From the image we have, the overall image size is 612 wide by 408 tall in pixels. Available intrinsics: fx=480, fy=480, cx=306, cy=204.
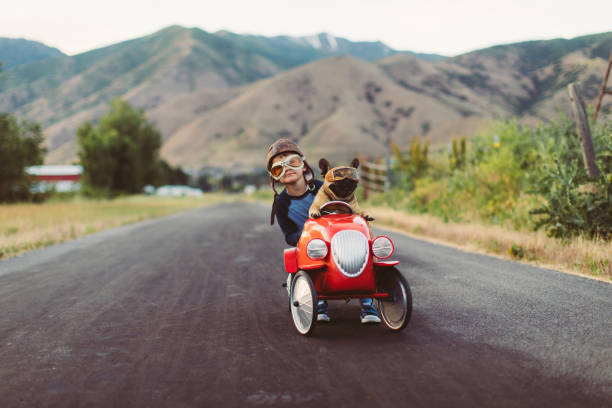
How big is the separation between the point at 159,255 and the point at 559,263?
757 cm

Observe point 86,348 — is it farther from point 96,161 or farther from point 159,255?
point 96,161

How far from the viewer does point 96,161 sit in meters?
44.9

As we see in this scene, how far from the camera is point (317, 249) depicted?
14.0ft

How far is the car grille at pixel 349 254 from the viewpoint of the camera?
4.29m

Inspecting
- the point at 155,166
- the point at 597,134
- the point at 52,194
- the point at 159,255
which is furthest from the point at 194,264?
the point at 155,166

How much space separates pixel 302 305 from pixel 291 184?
4.51 ft

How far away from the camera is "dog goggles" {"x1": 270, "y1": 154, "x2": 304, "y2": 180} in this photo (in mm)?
4965

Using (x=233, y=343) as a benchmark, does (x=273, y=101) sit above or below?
above

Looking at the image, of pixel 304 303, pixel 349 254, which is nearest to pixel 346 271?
pixel 349 254

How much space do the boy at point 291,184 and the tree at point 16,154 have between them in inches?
1173

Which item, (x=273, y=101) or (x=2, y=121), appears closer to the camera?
(x=2, y=121)

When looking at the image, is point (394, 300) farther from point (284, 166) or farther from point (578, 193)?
point (578, 193)

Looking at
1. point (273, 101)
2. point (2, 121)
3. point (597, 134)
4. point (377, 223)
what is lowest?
point (377, 223)

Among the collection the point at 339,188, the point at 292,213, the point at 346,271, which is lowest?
the point at 346,271
